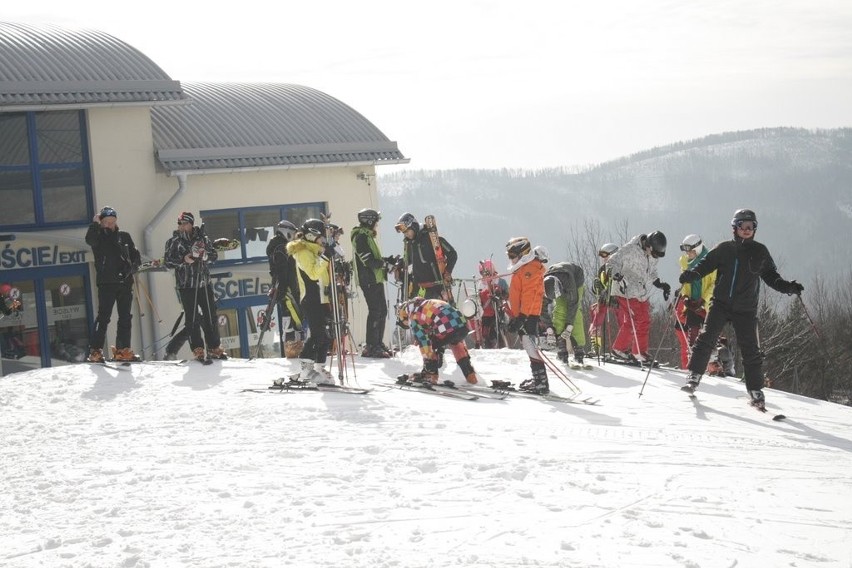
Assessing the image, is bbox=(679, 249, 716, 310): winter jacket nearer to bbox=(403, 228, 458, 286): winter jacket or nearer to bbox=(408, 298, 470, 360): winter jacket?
bbox=(403, 228, 458, 286): winter jacket

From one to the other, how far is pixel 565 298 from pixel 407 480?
19.9 ft

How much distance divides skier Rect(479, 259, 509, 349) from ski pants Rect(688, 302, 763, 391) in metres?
3.97

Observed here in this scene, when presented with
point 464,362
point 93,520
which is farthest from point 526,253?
point 93,520

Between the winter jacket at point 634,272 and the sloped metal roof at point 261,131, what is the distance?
9.36m

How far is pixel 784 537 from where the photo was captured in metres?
6.69

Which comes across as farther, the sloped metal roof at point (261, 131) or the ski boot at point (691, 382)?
the sloped metal roof at point (261, 131)

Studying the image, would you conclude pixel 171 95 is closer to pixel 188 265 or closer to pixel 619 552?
pixel 188 265

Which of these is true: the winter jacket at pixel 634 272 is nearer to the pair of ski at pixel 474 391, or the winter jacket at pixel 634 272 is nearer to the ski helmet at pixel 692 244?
the ski helmet at pixel 692 244

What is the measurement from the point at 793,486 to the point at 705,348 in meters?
3.43

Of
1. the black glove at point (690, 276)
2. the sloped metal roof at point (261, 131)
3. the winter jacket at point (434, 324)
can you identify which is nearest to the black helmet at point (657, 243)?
the black glove at point (690, 276)

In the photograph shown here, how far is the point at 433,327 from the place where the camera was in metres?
11.4

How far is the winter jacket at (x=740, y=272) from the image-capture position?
10.8m

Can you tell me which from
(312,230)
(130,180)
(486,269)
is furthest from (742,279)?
(130,180)

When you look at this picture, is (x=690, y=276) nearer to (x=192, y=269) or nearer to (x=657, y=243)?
(x=657, y=243)
